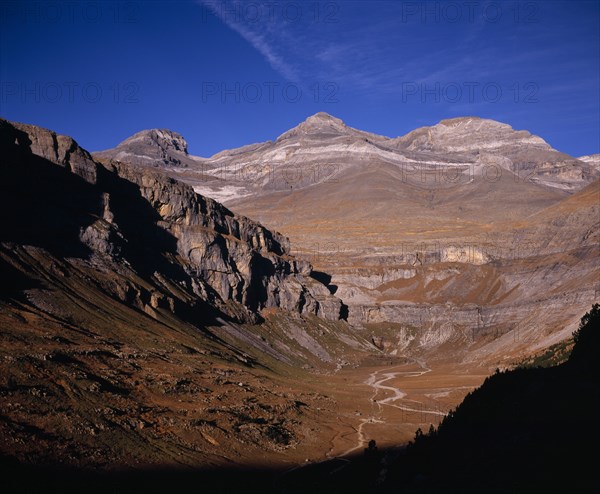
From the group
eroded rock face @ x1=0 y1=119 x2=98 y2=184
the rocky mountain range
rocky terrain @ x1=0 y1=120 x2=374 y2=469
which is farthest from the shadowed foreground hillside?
eroded rock face @ x1=0 y1=119 x2=98 y2=184

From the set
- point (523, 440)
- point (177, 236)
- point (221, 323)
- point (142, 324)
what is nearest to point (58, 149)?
point (177, 236)

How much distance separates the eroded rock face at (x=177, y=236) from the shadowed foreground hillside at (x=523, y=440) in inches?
2698

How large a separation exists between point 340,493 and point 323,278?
157 metres

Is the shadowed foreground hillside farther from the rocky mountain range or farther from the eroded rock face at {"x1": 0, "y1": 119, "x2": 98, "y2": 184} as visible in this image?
the eroded rock face at {"x1": 0, "y1": 119, "x2": 98, "y2": 184}

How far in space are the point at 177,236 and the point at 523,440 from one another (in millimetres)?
114880

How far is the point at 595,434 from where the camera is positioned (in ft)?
64.4

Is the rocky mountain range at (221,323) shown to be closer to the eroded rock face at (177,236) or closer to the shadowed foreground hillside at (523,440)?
the eroded rock face at (177,236)

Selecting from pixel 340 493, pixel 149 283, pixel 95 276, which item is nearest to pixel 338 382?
pixel 149 283

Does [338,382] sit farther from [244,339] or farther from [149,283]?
[149,283]

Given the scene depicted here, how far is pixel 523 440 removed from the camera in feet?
73.1

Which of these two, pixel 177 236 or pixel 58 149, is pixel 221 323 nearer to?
pixel 177 236

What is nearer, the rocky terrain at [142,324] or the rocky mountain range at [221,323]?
the rocky terrain at [142,324]

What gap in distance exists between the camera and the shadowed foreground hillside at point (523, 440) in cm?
1841

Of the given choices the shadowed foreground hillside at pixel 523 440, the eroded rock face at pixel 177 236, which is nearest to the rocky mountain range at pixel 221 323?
the eroded rock face at pixel 177 236
